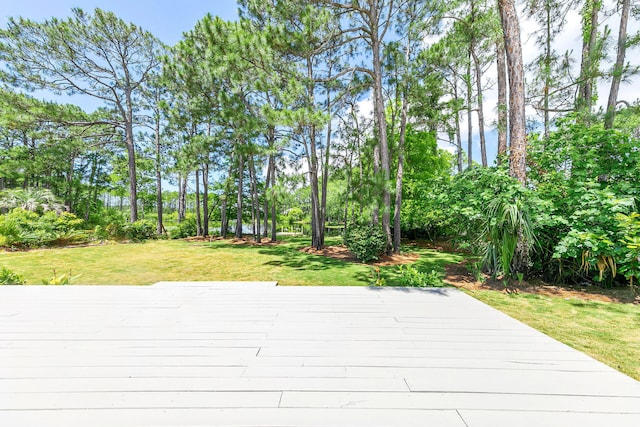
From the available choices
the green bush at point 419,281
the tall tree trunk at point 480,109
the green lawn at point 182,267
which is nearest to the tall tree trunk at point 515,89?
the green bush at point 419,281

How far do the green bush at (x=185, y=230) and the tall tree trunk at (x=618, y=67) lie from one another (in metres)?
17.1

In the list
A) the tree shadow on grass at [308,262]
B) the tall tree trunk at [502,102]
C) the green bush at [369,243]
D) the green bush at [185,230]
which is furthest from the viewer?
the green bush at [185,230]

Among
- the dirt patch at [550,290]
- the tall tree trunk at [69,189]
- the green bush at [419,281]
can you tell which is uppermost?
the tall tree trunk at [69,189]

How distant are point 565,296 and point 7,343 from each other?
6.64 meters

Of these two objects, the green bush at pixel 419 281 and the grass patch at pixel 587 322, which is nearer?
the grass patch at pixel 587 322

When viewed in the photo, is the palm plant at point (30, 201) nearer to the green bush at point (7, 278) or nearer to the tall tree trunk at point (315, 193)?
the green bush at point (7, 278)

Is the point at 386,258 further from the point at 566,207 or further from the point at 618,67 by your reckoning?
the point at 618,67

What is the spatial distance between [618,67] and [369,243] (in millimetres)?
7221

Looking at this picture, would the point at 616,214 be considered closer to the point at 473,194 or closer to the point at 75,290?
the point at 473,194

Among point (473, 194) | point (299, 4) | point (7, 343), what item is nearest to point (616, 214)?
point (473, 194)

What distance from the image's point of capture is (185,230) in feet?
45.0

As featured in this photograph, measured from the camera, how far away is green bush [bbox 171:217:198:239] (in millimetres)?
13220

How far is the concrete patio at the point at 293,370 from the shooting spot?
1136mm

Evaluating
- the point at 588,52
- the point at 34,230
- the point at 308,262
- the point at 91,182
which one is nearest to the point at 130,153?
the point at 34,230
